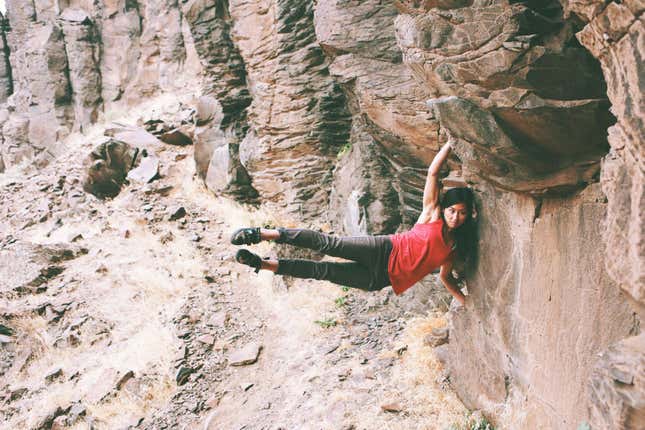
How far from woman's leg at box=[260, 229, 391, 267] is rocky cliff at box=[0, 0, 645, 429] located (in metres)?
0.96

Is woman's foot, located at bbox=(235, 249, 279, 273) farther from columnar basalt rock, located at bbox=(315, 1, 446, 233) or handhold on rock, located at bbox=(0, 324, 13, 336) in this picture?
handhold on rock, located at bbox=(0, 324, 13, 336)

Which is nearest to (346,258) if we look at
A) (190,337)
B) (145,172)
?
(190,337)

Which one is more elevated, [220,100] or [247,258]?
[247,258]

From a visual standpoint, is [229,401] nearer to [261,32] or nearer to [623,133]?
[623,133]

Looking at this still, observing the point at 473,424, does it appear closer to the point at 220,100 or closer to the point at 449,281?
the point at 449,281

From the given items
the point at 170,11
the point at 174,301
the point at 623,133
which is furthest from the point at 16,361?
the point at 170,11

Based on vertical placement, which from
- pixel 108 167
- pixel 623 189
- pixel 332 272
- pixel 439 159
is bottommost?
pixel 108 167

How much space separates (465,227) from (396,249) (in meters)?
0.72

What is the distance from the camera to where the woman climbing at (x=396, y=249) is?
4.72m

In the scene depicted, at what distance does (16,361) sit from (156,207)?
4.64 metres

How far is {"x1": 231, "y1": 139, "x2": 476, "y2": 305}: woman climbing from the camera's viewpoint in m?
4.72

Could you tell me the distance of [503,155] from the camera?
3584 mm

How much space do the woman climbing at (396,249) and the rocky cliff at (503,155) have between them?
0.94ft

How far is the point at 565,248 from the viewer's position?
11.5 feet
